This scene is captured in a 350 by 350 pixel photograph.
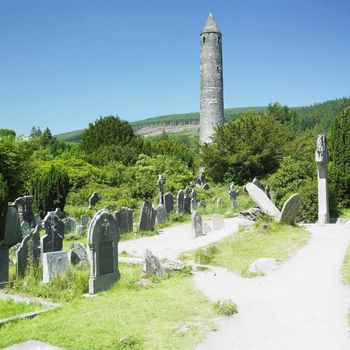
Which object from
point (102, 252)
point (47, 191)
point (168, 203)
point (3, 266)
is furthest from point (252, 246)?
point (47, 191)

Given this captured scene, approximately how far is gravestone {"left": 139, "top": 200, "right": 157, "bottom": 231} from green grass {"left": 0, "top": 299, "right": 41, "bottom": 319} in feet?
34.3

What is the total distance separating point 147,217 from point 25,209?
4.99 meters

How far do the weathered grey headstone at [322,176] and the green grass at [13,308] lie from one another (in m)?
12.4

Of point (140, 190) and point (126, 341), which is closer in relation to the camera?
point (126, 341)

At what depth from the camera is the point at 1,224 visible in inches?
441

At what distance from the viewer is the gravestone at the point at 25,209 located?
60.6ft

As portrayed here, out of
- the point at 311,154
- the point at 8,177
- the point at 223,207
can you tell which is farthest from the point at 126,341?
the point at 311,154

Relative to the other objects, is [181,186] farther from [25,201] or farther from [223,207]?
[25,201]

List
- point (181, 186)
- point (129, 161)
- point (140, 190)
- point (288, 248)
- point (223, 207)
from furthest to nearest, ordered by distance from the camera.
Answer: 1. point (129, 161)
2. point (181, 186)
3. point (140, 190)
4. point (223, 207)
5. point (288, 248)

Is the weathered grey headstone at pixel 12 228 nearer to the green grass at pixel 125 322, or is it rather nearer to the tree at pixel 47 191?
the green grass at pixel 125 322

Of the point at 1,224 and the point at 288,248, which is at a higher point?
the point at 1,224

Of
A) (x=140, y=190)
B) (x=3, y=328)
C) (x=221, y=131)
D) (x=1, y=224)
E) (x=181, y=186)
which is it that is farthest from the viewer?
(x=221, y=131)

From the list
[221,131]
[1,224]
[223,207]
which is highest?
[221,131]

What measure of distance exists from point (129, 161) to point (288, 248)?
32282mm
